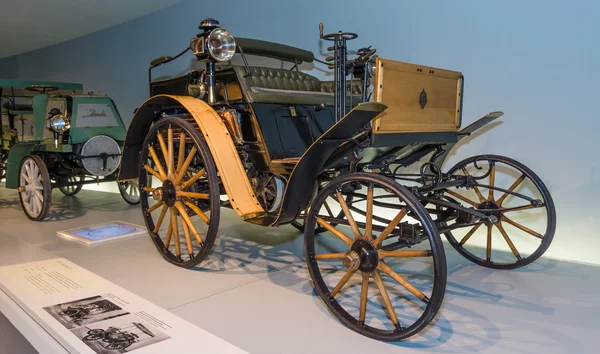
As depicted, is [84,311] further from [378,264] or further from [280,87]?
[280,87]

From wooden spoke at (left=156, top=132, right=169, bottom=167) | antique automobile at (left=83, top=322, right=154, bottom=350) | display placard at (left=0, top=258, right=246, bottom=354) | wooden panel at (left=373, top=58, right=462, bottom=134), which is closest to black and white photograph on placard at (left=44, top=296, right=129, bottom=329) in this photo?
display placard at (left=0, top=258, right=246, bottom=354)

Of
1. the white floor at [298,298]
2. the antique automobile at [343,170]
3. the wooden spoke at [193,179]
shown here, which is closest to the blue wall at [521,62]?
the antique automobile at [343,170]

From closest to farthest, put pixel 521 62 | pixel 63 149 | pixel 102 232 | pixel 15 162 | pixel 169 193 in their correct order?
pixel 169 193 < pixel 521 62 < pixel 102 232 < pixel 63 149 < pixel 15 162

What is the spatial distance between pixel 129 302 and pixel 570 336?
75.2 inches

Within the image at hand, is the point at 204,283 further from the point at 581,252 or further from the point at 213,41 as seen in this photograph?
the point at 581,252

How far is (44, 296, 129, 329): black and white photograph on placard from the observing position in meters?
1.89

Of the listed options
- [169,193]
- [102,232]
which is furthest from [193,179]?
[102,232]

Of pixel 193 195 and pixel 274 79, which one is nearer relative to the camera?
pixel 193 195

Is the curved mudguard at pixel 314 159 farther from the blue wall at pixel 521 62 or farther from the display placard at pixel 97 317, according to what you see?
the blue wall at pixel 521 62

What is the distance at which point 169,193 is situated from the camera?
2.72 metres

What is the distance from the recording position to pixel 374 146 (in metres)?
1.98

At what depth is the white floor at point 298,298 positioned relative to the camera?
1.80m

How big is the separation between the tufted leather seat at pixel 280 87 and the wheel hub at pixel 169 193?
2.38 feet

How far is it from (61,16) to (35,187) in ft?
9.41
